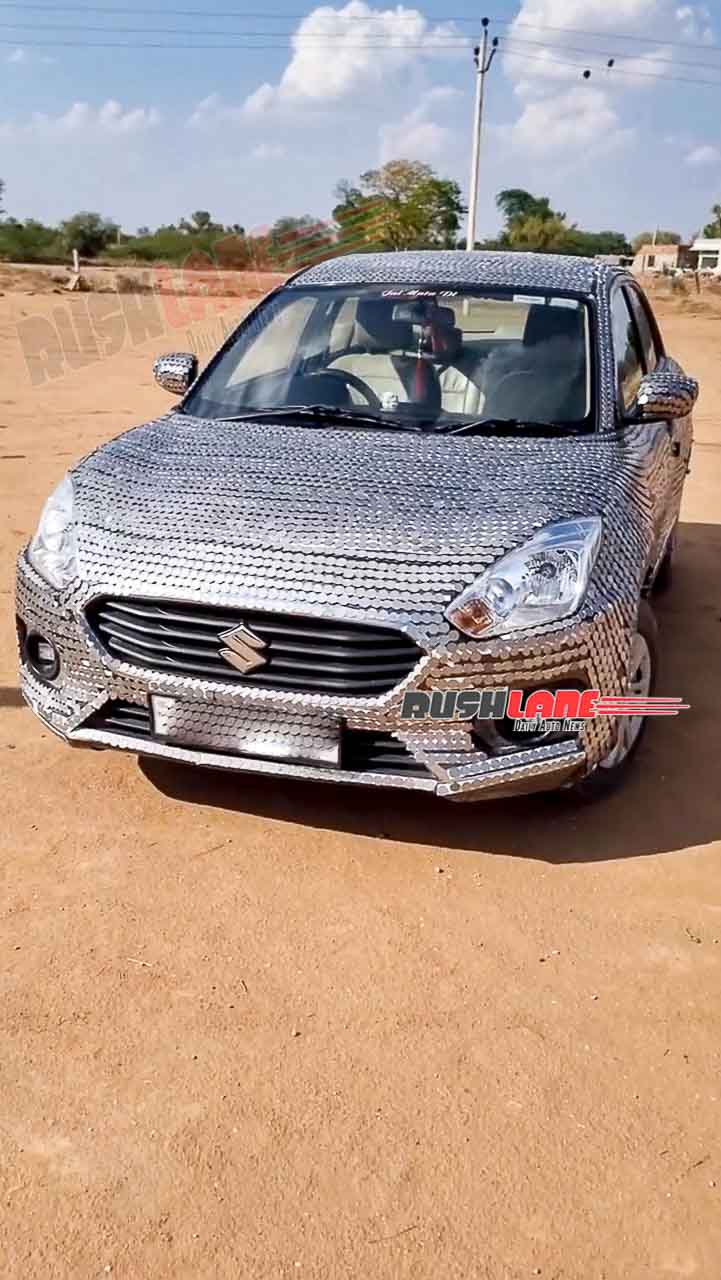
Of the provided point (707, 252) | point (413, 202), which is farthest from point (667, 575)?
point (707, 252)

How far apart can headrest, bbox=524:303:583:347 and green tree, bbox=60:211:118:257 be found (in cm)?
5882

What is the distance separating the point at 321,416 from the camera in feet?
13.2

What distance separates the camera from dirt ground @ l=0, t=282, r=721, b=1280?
204cm

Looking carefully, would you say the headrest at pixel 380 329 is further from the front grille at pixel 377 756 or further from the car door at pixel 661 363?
the front grille at pixel 377 756

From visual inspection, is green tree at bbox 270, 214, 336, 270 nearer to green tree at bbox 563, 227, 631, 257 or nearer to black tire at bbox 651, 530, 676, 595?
black tire at bbox 651, 530, 676, 595

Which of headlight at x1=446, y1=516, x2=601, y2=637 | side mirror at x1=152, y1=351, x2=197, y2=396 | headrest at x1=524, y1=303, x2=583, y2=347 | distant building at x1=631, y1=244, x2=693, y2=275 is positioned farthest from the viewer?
distant building at x1=631, y1=244, x2=693, y2=275

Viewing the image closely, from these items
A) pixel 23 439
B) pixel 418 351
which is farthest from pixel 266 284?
pixel 418 351

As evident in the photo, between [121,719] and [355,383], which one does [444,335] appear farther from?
[121,719]

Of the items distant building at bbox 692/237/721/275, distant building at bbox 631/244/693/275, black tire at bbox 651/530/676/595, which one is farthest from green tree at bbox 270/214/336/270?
distant building at bbox 692/237/721/275

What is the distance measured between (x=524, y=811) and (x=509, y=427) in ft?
4.39

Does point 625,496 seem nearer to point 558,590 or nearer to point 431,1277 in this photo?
point 558,590

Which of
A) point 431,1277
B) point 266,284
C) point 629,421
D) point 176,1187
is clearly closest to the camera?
point 431,1277

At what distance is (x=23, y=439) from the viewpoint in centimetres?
981

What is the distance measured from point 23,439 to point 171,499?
7077 mm
